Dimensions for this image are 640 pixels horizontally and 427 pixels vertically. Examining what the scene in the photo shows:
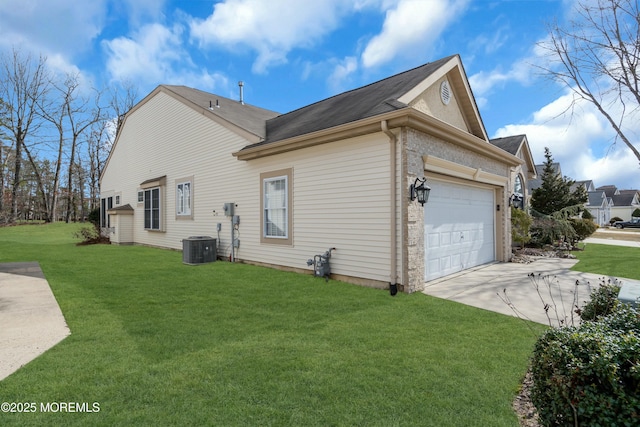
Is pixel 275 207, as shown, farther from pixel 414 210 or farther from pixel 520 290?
pixel 520 290

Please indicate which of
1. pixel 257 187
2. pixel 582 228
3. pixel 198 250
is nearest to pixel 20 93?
pixel 198 250

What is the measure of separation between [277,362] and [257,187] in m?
6.49

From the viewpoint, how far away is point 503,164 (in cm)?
1022

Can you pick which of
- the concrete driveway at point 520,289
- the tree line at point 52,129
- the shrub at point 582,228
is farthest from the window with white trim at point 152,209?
the tree line at point 52,129

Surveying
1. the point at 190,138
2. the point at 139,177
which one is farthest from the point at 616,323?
the point at 139,177

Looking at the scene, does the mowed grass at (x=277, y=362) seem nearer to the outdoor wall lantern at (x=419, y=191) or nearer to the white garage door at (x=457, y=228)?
the outdoor wall lantern at (x=419, y=191)

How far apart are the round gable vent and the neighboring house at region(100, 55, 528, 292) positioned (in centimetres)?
5

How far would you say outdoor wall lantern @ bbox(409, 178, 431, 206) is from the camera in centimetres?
618

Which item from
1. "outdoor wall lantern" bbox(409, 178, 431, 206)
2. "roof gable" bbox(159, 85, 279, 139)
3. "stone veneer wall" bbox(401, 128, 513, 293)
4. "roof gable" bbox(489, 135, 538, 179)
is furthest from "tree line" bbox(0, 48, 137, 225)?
"outdoor wall lantern" bbox(409, 178, 431, 206)

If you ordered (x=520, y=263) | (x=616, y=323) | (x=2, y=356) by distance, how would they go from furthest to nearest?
(x=520, y=263) < (x=2, y=356) < (x=616, y=323)

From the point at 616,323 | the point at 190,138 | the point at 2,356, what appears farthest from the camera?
the point at 190,138

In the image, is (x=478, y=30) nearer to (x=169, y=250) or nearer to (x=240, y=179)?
(x=240, y=179)

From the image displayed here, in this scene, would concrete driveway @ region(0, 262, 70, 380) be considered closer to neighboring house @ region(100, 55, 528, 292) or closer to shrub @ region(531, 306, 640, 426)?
shrub @ region(531, 306, 640, 426)

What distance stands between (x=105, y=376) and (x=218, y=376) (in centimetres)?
99
